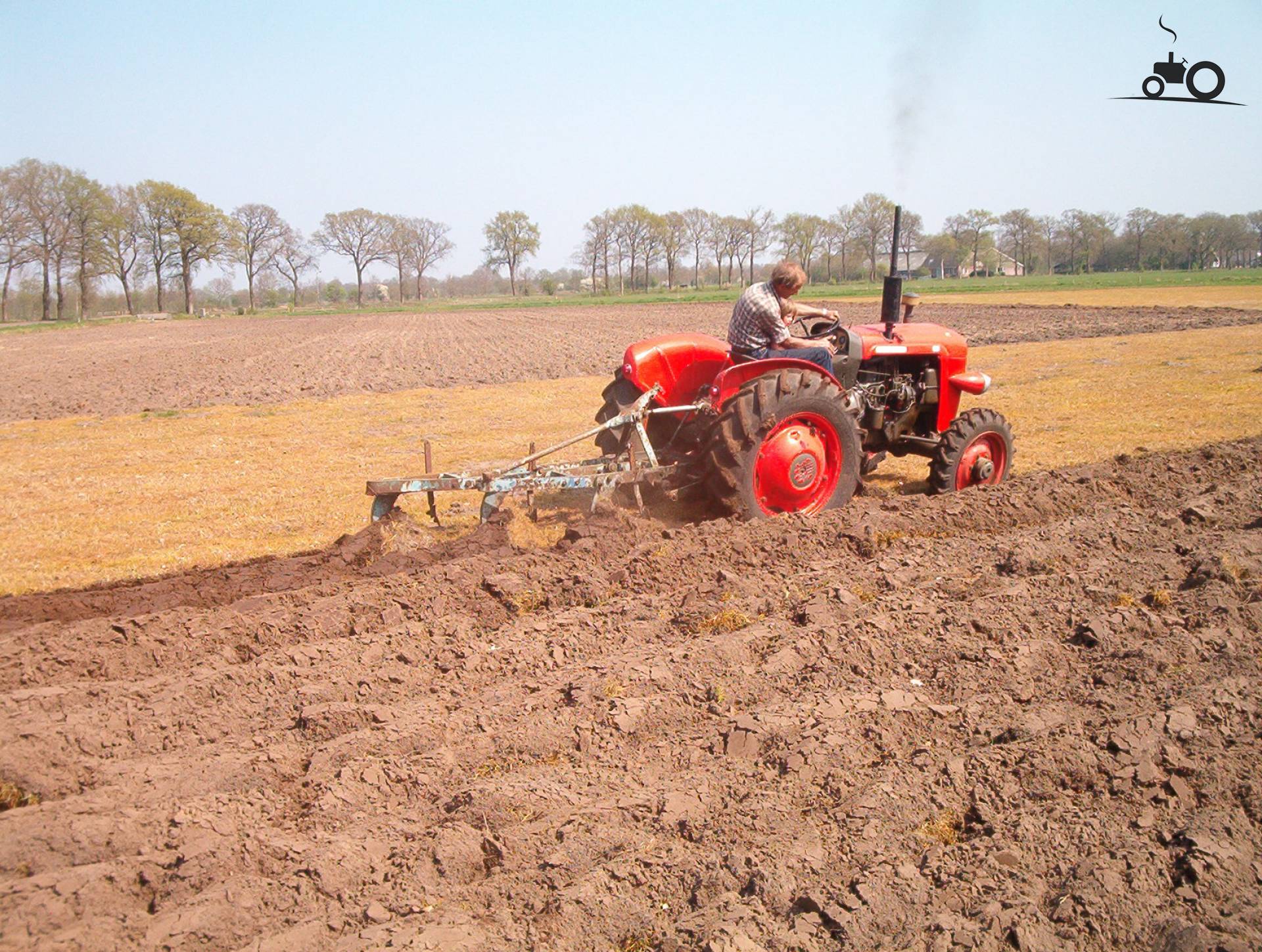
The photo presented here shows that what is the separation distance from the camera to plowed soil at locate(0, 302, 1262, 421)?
55.5 feet

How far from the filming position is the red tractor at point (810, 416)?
19.2ft

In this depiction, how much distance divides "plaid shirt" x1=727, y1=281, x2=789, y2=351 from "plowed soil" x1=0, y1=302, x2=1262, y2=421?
1117 centimetres

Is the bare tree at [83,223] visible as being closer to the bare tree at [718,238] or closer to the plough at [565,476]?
the bare tree at [718,238]

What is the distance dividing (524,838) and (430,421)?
9.94m

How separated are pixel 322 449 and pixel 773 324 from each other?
6168mm

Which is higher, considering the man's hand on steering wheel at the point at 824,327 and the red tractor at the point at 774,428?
the man's hand on steering wheel at the point at 824,327

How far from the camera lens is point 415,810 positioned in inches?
119

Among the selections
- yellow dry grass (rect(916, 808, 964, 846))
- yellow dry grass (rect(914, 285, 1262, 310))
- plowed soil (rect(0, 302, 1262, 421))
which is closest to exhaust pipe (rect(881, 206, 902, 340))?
yellow dry grass (rect(916, 808, 964, 846))

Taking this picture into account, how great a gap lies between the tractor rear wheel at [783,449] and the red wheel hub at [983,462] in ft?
3.60

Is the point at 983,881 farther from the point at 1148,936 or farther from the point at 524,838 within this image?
the point at 524,838

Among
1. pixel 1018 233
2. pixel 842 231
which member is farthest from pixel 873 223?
pixel 1018 233

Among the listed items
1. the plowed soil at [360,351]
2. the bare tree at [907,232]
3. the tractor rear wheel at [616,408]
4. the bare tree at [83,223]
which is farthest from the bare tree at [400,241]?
the tractor rear wheel at [616,408]

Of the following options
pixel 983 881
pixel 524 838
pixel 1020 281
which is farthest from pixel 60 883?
pixel 1020 281

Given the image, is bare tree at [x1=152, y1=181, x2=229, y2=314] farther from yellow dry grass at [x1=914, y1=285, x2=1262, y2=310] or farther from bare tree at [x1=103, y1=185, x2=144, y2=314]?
yellow dry grass at [x1=914, y1=285, x2=1262, y2=310]
